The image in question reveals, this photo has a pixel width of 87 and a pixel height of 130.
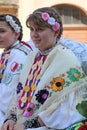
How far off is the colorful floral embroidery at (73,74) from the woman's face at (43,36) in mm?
223

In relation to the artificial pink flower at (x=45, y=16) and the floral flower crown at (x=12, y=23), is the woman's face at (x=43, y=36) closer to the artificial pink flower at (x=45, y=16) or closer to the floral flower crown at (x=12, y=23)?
the artificial pink flower at (x=45, y=16)

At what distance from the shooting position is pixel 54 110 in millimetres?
2396

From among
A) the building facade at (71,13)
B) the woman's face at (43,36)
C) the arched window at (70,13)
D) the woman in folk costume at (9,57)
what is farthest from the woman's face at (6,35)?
the arched window at (70,13)

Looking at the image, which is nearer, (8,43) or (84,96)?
(84,96)

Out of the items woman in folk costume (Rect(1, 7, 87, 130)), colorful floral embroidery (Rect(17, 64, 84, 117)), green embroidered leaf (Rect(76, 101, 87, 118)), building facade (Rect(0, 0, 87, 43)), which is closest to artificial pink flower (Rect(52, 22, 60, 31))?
woman in folk costume (Rect(1, 7, 87, 130))

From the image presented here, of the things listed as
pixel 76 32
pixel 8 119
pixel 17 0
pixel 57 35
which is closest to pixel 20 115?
pixel 8 119

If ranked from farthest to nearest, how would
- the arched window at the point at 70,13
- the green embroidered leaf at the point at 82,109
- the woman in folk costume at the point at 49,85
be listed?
the arched window at the point at 70,13 → the woman in folk costume at the point at 49,85 → the green embroidered leaf at the point at 82,109

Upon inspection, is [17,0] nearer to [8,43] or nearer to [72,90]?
[8,43]

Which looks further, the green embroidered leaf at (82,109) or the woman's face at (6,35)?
the woman's face at (6,35)

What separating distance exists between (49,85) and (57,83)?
0.05 metres

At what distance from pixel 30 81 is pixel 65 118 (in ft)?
1.19

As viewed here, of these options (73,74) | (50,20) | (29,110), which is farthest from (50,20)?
(29,110)

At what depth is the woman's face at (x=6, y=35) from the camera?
125 inches

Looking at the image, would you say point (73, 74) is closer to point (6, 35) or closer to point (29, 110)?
point (29, 110)
